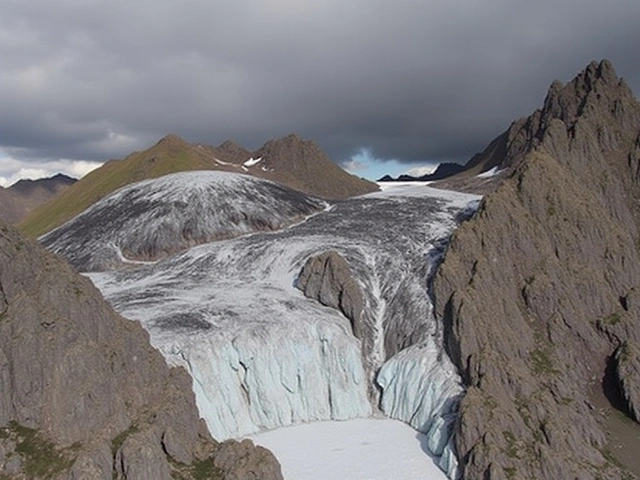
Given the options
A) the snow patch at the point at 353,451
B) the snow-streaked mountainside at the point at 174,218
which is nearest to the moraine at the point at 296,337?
the snow patch at the point at 353,451

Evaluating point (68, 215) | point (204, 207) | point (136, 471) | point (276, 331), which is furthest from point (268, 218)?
point (68, 215)

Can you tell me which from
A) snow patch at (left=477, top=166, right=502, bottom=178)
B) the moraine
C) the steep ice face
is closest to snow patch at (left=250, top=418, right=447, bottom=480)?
the steep ice face

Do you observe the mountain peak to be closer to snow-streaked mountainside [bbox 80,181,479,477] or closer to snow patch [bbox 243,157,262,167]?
snow patch [bbox 243,157,262,167]

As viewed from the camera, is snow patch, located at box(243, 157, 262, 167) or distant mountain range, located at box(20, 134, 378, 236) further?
snow patch, located at box(243, 157, 262, 167)

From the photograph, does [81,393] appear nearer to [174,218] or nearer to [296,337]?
[296,337]

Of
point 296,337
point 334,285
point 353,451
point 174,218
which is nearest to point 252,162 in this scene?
point 174,218

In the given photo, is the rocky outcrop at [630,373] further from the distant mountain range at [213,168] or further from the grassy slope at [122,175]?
the grassy slope at [122,175]

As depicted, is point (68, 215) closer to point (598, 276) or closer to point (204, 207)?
point (204, 207)
